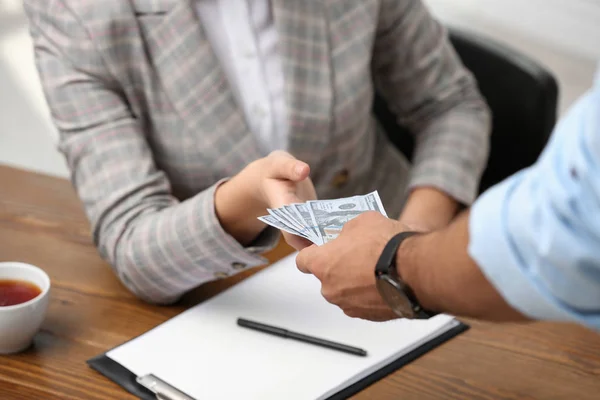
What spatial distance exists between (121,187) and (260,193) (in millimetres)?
255

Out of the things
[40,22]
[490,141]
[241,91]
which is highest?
[40,22]

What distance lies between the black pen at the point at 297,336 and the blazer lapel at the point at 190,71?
373 millimetres

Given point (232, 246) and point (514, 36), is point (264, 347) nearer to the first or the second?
point (232, 246)

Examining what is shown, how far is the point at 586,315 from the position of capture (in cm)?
65

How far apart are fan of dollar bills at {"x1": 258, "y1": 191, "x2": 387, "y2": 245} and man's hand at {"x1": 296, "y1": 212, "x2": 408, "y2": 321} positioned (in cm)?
3

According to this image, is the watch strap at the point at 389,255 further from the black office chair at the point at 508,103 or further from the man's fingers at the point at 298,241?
the black office chair at the point at 508,103

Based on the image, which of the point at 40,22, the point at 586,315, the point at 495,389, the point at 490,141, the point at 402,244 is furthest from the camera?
the point at 490,141

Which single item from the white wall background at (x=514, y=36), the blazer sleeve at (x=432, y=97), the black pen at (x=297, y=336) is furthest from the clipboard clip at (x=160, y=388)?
the white wall background at (x=514, y=36)

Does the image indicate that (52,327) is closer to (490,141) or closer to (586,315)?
(586,315)

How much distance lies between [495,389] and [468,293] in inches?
12.8

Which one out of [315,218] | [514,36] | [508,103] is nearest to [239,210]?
[315,218]

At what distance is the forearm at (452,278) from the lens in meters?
0.71

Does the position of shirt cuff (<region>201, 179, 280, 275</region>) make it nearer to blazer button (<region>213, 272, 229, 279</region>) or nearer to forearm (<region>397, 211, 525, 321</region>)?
blazer button (<region>213, 272, 229, 279</region>)

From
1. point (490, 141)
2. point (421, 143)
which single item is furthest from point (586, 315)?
point (490, 141)
